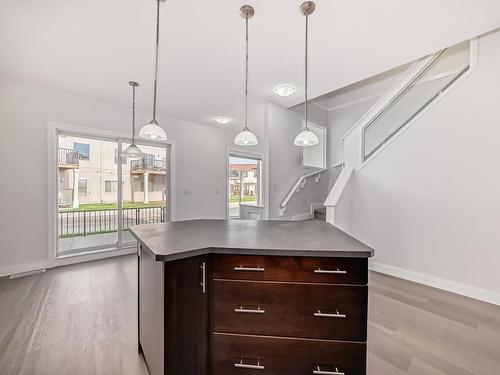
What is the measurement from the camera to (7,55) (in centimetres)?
255

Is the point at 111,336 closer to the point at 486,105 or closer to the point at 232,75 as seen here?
the point at 232,75

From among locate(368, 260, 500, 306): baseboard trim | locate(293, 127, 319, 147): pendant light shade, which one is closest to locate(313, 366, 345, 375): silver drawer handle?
locate(293, 127, 319, 147): pendant light shade

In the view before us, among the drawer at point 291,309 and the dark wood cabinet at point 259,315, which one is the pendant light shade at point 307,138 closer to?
the dark wood cabinet at point 259,315

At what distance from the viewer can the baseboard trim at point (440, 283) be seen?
2.42 m

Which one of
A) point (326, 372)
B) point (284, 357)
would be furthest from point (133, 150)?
point (326, 372)

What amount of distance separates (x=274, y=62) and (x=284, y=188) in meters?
2.33

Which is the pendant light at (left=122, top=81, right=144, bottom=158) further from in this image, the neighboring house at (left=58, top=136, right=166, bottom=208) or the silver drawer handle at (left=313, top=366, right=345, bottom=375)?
the silver drawer handle at (left=313, top=366, right=345, bottom=375)

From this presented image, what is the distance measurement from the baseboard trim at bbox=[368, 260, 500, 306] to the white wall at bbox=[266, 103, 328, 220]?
1748 millimetres

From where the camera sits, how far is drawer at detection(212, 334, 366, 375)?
1252 mm

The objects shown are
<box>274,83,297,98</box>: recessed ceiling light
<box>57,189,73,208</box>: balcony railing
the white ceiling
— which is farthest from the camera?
<box>57,189,73,208</box>: balcony railing

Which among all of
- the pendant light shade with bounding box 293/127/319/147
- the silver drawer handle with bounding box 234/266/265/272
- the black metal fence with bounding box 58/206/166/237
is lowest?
the black metal fence with bounding box 58/206/166/237

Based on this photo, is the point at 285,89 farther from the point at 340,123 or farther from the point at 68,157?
the point at 68,157

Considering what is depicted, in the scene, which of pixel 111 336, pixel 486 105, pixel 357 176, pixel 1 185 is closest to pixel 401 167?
pixel 357 176

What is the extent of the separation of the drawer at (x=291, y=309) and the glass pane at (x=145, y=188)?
12.2 feet
